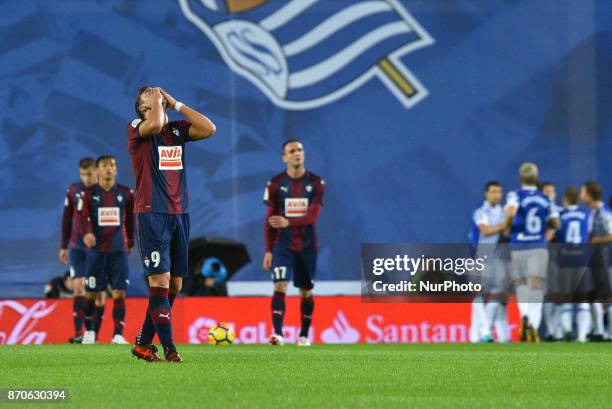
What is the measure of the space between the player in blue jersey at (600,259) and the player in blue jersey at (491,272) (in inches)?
50.7

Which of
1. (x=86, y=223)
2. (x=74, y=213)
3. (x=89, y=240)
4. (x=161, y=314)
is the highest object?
(x=74, y=213)

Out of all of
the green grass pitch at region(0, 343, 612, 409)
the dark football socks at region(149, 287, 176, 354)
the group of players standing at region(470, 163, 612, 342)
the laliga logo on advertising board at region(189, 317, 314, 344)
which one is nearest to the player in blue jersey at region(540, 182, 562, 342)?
the group of players standing at region(470, 163, 612, 342)

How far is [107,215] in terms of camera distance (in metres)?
13.8

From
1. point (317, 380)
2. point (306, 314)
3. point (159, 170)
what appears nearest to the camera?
point (317, 380)

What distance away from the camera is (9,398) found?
5961mm

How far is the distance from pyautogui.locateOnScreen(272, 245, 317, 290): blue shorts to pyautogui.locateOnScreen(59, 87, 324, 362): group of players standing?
1 cm

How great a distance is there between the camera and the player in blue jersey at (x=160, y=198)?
26.9ft

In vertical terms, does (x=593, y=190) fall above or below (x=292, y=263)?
above

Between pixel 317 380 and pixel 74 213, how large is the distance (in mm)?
7744

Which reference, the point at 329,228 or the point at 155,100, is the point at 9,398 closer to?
the point at 155,100

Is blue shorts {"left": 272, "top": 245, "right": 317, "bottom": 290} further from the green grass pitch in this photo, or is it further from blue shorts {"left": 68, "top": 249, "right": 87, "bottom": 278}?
the green grass pitch

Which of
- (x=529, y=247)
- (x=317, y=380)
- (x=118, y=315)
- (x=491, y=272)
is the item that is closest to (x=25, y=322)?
(x=118, y=315)

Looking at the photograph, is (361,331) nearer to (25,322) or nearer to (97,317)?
(97,317)

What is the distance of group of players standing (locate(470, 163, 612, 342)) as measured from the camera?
1451cm
